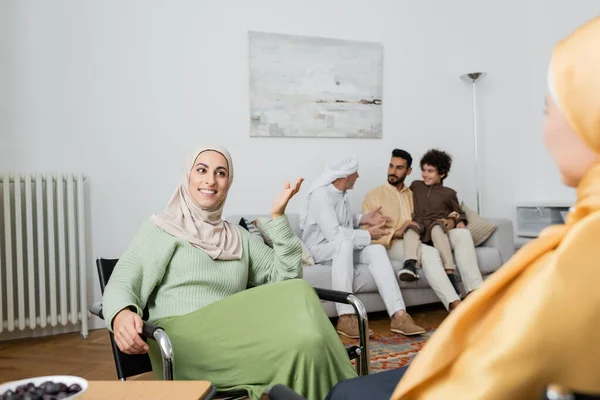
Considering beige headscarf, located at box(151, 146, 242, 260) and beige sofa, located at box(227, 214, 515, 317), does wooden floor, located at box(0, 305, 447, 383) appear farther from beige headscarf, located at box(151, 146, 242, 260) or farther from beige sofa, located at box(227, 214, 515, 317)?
beige headscarf, located at box(151, 146, 242, 260)

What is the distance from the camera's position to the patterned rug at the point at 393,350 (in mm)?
3049

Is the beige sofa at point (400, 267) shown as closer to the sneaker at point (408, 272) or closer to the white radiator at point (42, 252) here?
the sneaker at point (408, 272)

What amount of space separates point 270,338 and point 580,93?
1197 mm

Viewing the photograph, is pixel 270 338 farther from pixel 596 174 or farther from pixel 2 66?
pixel 2 66

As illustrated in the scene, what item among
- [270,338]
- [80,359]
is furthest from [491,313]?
[80,359]

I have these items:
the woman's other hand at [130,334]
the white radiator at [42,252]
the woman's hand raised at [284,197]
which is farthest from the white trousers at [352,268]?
the woman's other hand at [130,334]

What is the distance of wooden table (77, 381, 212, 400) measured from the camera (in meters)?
1.20

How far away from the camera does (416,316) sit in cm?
438

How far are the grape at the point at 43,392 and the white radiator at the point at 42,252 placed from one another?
2.92m

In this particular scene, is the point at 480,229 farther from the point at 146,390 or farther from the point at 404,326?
the point at 146,390

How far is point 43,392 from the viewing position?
3.43 ft

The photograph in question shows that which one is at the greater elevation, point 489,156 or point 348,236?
point 489,156

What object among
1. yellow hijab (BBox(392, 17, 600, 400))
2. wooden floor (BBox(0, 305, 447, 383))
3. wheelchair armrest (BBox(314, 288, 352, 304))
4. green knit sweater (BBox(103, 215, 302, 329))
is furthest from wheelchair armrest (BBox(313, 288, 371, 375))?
wooden floor (BBox(0, 305, 447, 383))

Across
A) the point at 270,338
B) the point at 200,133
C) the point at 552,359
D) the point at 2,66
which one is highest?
the point at 2,66
